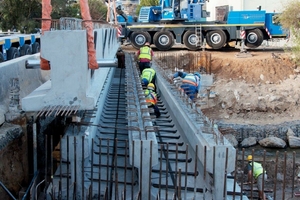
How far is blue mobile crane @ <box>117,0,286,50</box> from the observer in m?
23.3

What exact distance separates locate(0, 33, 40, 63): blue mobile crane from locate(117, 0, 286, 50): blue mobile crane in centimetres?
975

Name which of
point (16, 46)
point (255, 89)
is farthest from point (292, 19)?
point (16, 46)

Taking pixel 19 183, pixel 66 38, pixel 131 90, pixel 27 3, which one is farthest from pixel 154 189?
pixel 27 3

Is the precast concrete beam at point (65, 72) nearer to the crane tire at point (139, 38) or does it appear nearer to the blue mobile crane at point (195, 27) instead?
the blue mobile crane at point (195, 27)

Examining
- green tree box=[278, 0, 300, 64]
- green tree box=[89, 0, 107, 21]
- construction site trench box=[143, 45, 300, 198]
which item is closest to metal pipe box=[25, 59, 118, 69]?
construction site trench box=[143, 45, 300, 198]

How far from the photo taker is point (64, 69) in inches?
180

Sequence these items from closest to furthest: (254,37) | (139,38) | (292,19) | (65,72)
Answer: (65,72)
(292,19)
(254,37)
(139,38)

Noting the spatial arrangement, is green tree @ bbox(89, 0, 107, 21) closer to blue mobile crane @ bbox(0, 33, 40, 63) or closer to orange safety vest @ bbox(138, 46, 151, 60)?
blue mobile crane @ bbox(0, 33, 40, 63)

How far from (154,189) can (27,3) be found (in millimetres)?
23606

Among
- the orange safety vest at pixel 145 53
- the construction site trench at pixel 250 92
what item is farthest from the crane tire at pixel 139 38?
the orange safety vest at pixel 145 53

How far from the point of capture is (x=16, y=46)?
12414mm

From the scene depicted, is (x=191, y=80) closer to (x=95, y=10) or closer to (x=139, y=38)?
(x=139, y=38)

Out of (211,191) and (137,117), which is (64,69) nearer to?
(137,117)

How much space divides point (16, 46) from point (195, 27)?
13124 millimetres
